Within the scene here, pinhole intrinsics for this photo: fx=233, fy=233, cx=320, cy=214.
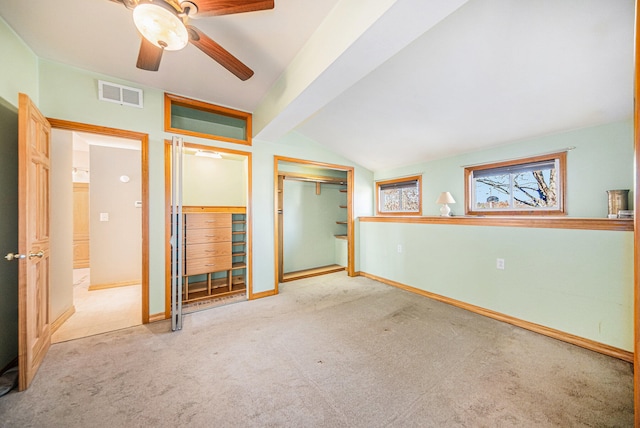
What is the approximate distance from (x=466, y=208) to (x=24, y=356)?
15.4 feet

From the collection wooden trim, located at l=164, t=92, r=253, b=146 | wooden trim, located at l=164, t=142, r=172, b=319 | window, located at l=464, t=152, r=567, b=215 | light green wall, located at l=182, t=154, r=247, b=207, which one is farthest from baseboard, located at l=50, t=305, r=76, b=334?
window, located at l=464, t=152, r=567, b=215

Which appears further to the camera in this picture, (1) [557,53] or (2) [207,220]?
(2) [207,220]

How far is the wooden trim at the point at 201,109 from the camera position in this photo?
280 cm

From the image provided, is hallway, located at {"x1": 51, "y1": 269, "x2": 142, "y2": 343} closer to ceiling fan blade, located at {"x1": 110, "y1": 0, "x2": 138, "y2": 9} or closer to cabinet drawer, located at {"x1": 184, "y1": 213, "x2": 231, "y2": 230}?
cabinet drawer, located at {"x1": 184, "y1": 213, "x2": 231, "y2": 230}

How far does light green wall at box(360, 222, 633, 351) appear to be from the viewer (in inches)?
80.3

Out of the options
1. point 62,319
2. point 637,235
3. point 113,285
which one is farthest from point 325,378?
point 113,285

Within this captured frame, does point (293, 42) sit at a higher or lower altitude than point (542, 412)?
higher

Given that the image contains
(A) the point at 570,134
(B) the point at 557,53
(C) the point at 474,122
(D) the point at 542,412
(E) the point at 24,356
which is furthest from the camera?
(C) the point at 474,122

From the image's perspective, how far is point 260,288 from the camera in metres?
3.46

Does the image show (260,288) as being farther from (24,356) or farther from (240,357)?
(24,356)

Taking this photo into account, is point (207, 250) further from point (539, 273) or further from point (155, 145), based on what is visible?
point (539, 273)

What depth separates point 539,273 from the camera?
244 cm

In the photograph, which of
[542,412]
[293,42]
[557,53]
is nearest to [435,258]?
[542,412]

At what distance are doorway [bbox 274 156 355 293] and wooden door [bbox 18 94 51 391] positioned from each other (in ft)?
9.07
